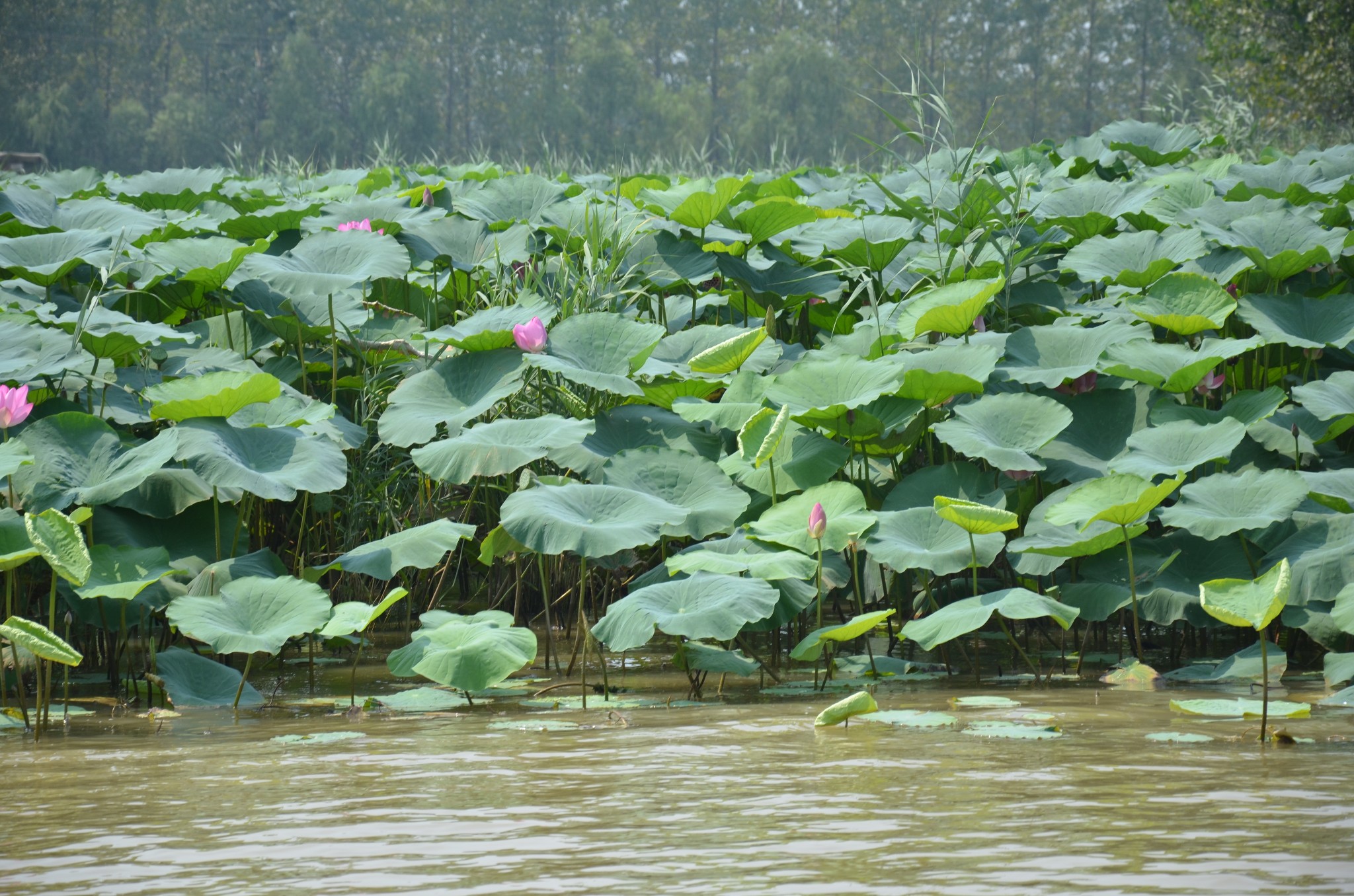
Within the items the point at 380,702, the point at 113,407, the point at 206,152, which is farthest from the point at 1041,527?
the point at 206,152

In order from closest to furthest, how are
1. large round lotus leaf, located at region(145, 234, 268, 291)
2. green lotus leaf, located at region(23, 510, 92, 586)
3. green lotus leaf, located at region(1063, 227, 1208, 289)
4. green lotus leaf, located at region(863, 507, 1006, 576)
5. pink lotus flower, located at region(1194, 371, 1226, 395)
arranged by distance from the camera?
green lotus leaf, located at region(23, 510, 92, 586) → green lotus leaf, located at region(863, 507, 1006, 576) → pink lotus flower, located at region(1194, 371, 1226, 395) → large round lotus leaf, located at region(145, 234, 268, 291) → green lotus leaf, located at region(1063, 227, 1208, 289)

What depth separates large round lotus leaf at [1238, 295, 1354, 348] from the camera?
3240mm

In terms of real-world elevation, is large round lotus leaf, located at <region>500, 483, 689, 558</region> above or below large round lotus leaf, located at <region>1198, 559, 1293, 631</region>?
above

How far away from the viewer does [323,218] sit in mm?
4344

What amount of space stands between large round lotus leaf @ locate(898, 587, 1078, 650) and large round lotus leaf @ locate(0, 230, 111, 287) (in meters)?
2.48

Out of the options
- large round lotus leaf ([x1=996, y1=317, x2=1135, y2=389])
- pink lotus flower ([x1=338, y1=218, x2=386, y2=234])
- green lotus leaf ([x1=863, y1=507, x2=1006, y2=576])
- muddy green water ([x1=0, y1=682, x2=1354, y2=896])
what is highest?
pink lotus flower ([x1=338, y1=218, x2=386, y2=234])

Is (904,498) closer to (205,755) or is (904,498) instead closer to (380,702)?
(380,702)

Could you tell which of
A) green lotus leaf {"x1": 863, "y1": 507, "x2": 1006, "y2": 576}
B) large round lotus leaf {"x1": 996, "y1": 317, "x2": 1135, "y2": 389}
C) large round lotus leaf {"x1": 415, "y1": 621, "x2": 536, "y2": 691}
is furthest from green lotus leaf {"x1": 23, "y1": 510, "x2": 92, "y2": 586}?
large round lotus leaf {"x1": 996, "y1": 317, "x2": 1135, "y2": 389}

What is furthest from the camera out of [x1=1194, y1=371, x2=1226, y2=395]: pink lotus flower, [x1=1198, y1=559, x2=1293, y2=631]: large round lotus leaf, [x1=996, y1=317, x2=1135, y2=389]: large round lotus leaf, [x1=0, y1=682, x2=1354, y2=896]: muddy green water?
[x1=1194, y1=371, x2=1226, y2=395]: pink lotus flower

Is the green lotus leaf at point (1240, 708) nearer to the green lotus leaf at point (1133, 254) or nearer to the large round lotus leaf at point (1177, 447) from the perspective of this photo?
the large round lotus leaf at point (1177, 447)

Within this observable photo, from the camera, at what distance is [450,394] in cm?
321

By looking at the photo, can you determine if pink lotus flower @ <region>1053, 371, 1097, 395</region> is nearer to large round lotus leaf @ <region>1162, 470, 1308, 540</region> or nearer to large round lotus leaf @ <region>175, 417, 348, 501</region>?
large round lotus leaf @ <region>1162, 470, 1308, 540</region>

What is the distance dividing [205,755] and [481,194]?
8.54 feet

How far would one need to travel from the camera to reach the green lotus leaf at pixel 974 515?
8.14ft
